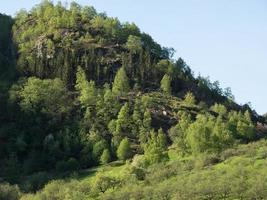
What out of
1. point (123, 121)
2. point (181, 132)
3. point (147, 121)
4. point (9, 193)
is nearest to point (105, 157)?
point (123, 121)

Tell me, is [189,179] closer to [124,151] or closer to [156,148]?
[156,148]

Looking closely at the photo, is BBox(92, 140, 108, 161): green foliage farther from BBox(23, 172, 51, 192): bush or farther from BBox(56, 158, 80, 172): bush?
BBox(23, 172, 51, 192): bush

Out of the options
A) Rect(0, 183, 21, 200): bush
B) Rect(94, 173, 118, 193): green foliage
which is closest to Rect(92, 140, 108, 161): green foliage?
Rect(94, 173, 118, 193): green foliage

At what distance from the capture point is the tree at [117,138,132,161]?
175212mm

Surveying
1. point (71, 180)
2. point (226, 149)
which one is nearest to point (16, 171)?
point (71, 180)

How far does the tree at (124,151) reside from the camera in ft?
575

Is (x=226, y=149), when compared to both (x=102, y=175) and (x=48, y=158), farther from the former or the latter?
(x=48, y=158)

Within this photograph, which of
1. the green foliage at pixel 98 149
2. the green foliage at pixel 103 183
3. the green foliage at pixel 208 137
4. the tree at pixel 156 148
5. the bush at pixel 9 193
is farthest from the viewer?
the green foliage at pixel 98 149

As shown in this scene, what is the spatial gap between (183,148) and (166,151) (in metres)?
5.66

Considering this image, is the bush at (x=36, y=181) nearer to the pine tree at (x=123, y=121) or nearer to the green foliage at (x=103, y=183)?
the green foliage at (x=103, y=183)

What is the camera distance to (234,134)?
188 metres

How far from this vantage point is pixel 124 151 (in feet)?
576

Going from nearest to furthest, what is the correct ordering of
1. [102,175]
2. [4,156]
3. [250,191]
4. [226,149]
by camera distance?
1. [250,191]
2. [102,175]
3. [226,149]
4. [4,156]

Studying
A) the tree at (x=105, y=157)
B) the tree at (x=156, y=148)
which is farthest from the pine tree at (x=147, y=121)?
the tree at (x=105, y=157)
